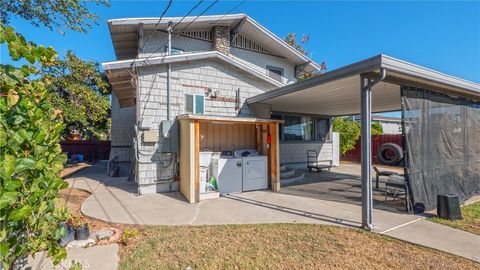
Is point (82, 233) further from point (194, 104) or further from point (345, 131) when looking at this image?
point (345, 131)

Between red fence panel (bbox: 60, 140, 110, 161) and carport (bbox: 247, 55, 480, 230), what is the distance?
1605cm

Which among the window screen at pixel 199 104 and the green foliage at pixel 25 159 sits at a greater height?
the window screen at pixel 199 104

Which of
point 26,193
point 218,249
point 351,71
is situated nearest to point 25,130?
point 26,193

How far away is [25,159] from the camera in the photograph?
1.28 meters

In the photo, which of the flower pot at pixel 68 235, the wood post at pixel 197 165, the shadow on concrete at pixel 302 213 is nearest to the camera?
the flower pot at pixel 68 235

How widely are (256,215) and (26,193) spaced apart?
4.09 metres

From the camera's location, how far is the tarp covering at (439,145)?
479cm

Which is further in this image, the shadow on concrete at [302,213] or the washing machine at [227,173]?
the washing machine at [227,173]

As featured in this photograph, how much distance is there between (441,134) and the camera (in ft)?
17.6

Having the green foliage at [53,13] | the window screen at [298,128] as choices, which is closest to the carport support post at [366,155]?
the window screen at [298,128]

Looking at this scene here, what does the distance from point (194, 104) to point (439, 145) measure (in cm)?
625

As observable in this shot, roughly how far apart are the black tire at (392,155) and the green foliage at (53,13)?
13.8m

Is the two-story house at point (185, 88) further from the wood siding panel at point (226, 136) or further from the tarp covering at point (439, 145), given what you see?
the tarp covering at point (439, 145)

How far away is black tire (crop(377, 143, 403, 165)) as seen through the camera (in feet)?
39.9
